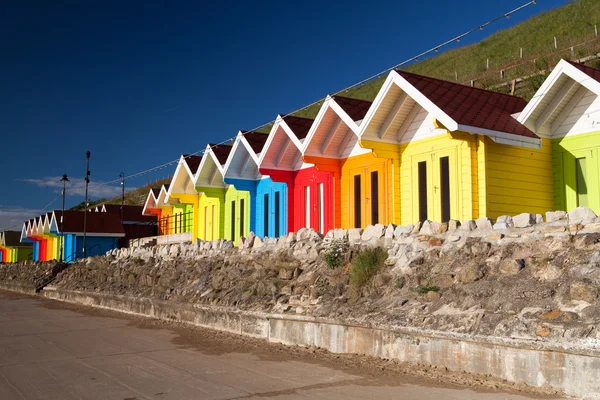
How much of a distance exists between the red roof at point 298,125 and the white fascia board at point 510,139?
6.67m

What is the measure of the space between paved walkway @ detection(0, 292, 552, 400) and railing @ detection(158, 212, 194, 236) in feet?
61.0

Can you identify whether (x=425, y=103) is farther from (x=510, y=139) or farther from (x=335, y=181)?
(x=335, y=181)

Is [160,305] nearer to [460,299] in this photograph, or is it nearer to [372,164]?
[372,164]

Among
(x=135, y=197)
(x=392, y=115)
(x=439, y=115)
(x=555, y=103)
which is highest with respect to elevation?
(x=135, y=197)

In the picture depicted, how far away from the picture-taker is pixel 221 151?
937 inches

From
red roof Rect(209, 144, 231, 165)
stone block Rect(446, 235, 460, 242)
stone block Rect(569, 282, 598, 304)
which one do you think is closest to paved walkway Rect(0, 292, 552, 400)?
stone block Rect(569, 282, 598, 304)

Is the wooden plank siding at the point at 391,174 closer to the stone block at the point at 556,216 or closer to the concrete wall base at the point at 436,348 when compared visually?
the concrete wall base at the point at 436,348

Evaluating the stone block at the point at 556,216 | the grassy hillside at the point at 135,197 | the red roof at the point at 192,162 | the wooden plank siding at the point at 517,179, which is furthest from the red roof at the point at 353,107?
the grassy hillside at the point at 135,197

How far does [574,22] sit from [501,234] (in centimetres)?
6054

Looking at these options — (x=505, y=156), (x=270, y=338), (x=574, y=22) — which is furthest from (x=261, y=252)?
(x=574, y=22)

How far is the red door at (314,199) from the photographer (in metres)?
18.8

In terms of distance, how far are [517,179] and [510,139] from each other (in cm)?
113

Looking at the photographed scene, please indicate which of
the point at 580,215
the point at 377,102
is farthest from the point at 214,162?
the point at 580,215

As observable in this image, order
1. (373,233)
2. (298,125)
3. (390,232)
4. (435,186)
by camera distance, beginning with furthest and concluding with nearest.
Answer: (298,125)
(435,186)
(373,233)
(390,232)
